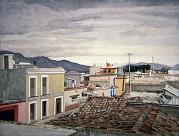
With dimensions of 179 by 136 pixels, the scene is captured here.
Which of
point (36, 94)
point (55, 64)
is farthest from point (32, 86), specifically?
point (55, 64)

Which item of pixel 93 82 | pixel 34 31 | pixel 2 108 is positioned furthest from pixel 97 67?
pixel 2 108

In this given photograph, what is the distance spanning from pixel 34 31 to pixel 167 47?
1498 millimetres

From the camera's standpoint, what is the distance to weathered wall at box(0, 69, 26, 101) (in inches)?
165

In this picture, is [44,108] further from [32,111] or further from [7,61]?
[7,61]

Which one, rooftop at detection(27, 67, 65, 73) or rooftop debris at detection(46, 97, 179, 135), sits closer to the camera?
rooftop debris at detection(46, 97, 179, 135)

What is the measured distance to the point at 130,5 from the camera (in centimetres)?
398

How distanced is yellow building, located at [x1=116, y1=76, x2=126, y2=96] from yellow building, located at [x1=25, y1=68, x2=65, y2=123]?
628 millimetres

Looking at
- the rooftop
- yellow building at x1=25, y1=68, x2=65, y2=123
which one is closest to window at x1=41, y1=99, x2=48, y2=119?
yellow building at x1=25, y1=68, x2=65, y2=123

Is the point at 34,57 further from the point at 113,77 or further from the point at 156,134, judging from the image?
the point at 156,134

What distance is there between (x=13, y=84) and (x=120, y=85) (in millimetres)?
1233

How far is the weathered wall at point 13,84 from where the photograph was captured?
420 centimetres

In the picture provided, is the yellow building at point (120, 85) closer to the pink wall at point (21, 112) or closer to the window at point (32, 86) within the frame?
the window at point (32, 86)

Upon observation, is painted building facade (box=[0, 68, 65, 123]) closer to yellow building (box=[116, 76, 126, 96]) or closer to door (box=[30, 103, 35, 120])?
door (box=[30, 103, 35, 120])

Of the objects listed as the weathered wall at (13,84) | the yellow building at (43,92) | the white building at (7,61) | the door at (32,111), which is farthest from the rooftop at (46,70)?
the door at (32,111)
